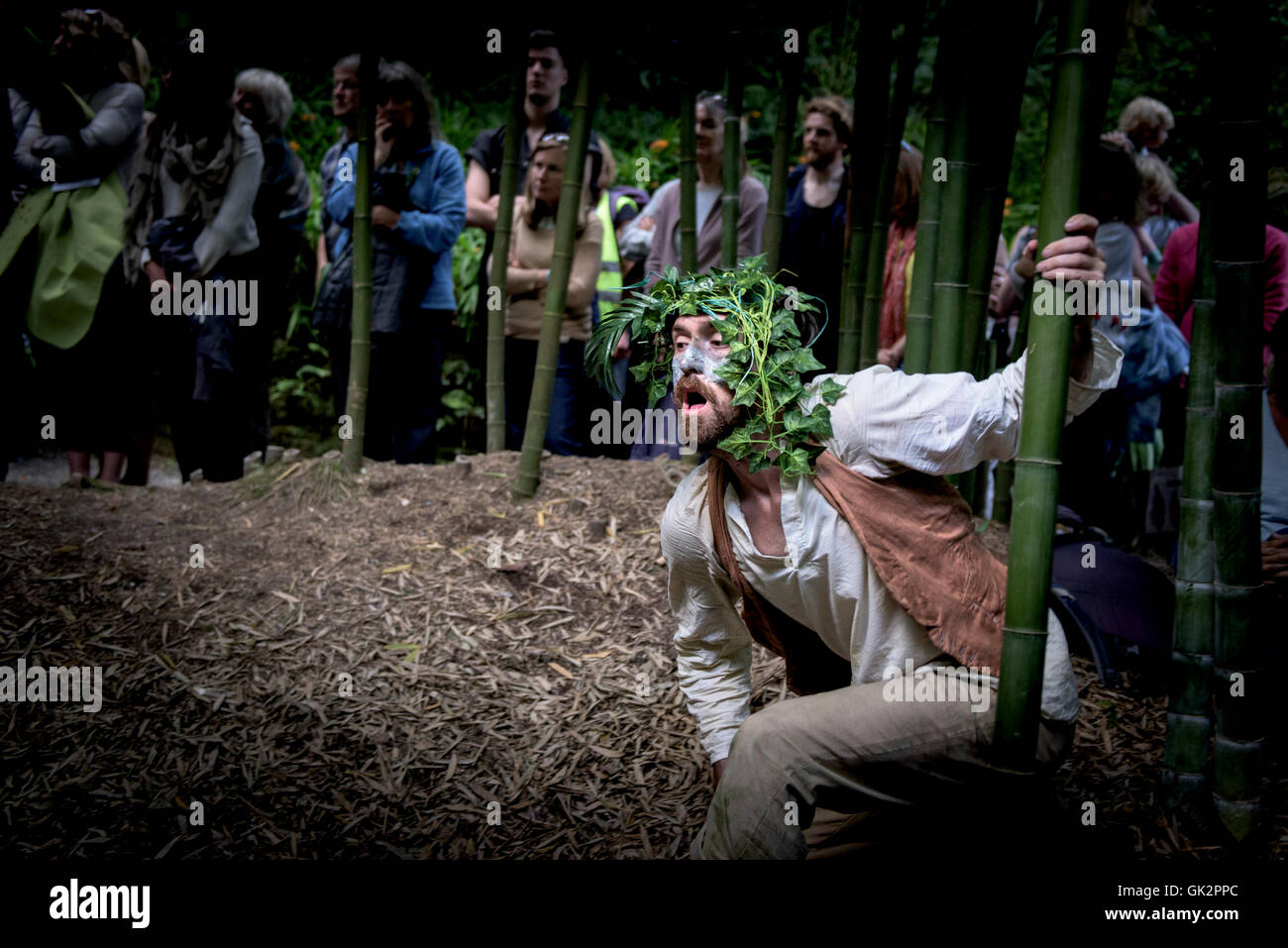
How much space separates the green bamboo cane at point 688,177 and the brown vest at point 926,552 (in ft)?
5.68

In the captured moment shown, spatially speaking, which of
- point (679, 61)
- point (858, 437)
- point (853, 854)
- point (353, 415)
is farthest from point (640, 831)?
point (679, 61)

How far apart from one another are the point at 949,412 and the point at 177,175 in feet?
11.8

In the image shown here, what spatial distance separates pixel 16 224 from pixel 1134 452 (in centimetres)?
499

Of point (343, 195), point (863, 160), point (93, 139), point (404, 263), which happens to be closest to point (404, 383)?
point (404, 263)

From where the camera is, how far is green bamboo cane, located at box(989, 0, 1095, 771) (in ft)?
6.36

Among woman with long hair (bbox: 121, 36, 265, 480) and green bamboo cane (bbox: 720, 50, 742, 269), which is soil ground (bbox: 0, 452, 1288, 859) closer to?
woman with long hair (bbox: 121, 36, 265, 480)

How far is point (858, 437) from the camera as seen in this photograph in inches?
88.4

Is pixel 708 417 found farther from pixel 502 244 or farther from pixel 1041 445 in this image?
pixel 502 244

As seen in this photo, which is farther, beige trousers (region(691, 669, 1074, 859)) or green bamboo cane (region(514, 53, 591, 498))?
green bamboo cane (region(514, 53, 591, 498))

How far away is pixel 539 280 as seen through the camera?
460cm

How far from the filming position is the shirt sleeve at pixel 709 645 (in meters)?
2.49

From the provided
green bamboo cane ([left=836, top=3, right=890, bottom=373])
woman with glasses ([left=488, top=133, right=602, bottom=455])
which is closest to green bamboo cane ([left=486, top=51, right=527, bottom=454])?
woman with glasses ([left=488, top=133, right=602, bottom=455])

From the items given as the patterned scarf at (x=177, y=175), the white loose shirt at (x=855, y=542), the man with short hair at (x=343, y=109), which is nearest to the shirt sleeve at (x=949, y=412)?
the white loose shirt at (x=855, y=542)

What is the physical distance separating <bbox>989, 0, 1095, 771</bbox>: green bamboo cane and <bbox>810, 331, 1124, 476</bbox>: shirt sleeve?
124mm
